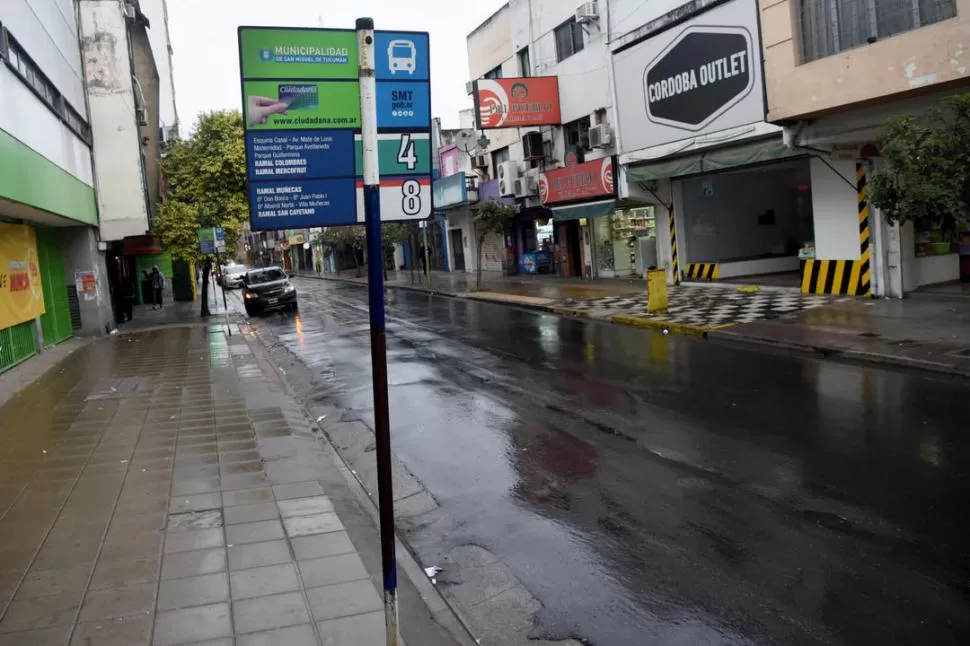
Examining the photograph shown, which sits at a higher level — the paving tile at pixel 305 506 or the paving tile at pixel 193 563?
the paving tile at pixel 193 563

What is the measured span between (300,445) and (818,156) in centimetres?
1354

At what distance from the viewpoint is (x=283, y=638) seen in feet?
14.4

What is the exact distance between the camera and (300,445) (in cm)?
895

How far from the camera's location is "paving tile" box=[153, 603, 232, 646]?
440 cm

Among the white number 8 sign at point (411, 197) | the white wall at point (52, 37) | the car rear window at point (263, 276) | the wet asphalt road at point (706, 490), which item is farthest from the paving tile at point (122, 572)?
the car rear window at point (263, 276)

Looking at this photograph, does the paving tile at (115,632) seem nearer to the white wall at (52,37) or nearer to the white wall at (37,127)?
the white wall at (37,127)

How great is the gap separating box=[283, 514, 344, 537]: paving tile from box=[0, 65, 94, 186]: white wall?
9331mm

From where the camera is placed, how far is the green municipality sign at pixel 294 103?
3990mm

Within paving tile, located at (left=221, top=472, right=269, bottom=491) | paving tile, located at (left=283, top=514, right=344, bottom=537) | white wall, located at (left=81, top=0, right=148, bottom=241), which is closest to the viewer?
paving tile, located at (left=283, top=514, right=344, bottom=537)

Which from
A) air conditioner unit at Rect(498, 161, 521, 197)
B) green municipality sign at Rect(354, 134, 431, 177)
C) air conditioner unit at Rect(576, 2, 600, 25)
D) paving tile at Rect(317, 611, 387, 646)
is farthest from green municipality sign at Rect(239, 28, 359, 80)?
air conditioner unit at Rect(498, 161, 521, 197)

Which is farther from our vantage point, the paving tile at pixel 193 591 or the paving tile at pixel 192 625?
the paving tile at pixel 193 591

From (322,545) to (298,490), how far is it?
1.49 meters

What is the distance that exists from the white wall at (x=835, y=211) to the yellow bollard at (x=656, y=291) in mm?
3836

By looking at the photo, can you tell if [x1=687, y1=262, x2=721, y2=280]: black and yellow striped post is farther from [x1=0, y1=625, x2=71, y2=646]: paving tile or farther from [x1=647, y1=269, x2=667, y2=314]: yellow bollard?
[x1=0, y1=625, x2=71, y2=646]: paving tile
